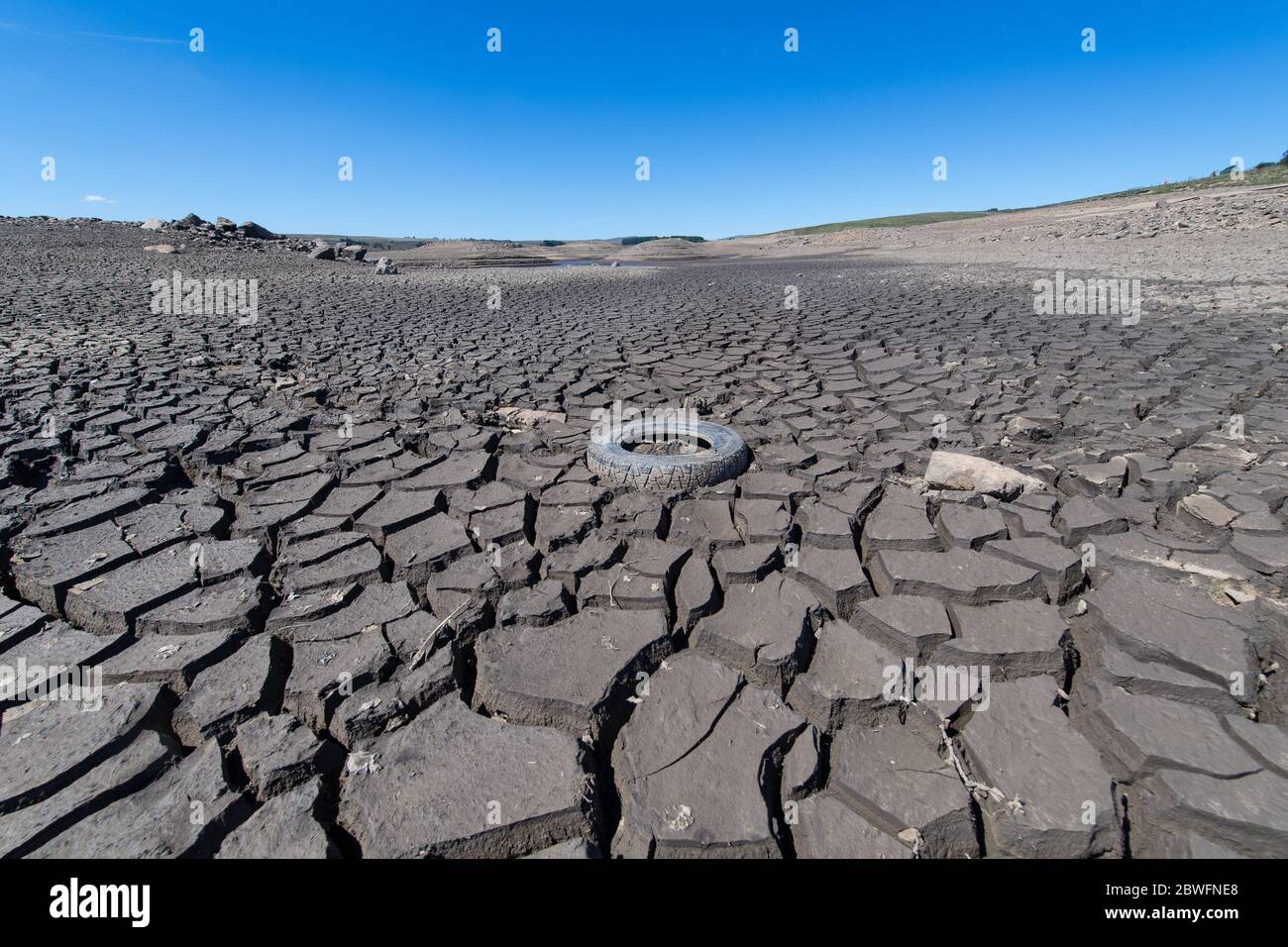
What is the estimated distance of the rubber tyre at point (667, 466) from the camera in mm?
2873

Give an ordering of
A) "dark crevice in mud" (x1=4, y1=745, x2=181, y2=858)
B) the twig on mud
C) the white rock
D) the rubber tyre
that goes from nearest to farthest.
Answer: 1. "dark crevice in mud" (x1=4, y1=745, x2=181, y2=858)
2. the twig on mud
3. the white rock
4. the rubber tyre

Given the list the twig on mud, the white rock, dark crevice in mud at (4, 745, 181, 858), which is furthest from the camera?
the white rock

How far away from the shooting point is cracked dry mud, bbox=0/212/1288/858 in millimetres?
1357

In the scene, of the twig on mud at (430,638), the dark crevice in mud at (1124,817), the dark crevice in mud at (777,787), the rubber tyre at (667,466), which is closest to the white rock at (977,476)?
the rubber tyre at (667,466)

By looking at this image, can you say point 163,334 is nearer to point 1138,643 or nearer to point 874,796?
point 874,796

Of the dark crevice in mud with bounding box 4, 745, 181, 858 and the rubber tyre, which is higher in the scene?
the rubber tyre

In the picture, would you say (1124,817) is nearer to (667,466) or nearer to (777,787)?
(777,787)

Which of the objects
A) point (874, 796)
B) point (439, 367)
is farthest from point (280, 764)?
point (439, 367)

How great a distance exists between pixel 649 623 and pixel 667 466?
1.03m

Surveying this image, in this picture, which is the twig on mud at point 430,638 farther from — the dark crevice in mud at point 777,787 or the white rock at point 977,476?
the white rock at point 977,476

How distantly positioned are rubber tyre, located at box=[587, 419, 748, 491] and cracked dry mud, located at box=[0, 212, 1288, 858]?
11 centimetres

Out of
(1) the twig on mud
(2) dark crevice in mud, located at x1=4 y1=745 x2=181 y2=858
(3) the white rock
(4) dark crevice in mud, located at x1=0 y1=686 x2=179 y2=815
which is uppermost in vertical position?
(3) the white rock

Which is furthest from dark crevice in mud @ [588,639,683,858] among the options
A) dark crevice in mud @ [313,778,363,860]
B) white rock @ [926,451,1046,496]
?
white rock @ [926,451,1046,496]

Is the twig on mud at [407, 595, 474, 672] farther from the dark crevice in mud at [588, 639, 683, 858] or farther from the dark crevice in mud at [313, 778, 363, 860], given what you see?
the dark crevice in mud at [588, 639, 683, 858]
